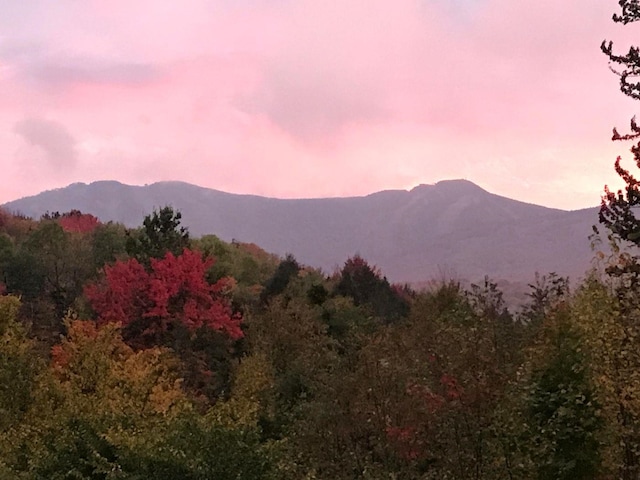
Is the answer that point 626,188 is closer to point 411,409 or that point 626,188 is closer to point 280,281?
point 411,409

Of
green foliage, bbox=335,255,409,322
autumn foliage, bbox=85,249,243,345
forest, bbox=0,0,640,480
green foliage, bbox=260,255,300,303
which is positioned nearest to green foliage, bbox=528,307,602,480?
forest, bbox=0,0,640,480

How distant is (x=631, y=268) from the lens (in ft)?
44.3

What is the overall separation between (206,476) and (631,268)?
33.2ft

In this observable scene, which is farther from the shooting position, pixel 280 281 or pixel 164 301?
pixel 280 281

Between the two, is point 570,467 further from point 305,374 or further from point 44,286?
point 44,286

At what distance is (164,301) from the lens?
42312mm

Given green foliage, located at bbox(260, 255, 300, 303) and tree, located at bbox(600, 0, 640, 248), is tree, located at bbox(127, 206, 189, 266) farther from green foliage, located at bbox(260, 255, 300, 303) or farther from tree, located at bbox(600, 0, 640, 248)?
tree, located at bbox(600, 0, 640, 248)

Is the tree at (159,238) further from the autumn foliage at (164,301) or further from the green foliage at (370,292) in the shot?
the green foliage at (370,292)

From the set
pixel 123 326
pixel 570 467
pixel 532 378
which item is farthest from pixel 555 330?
pixel 123 326

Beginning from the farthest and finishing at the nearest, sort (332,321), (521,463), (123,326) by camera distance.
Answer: (332,321) < (123,326) < (521,463)

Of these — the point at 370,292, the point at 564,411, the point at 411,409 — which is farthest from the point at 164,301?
the point at 564,411

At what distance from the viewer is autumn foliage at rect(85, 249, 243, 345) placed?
42406mm

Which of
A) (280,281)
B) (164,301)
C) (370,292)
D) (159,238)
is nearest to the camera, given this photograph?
(164,301)

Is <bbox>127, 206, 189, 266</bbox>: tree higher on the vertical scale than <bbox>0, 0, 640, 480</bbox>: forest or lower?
higher
